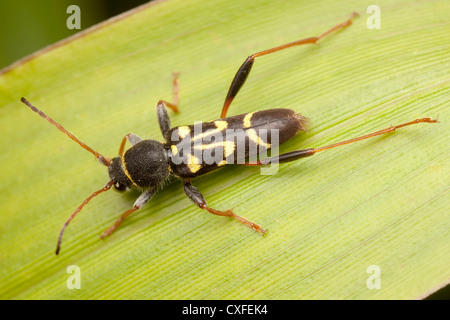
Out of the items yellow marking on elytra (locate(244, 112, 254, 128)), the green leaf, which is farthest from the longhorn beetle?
the green leaf

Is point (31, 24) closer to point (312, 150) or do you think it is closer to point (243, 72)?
point (243, 72)

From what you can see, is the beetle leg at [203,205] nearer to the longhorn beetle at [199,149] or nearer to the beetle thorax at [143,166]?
the longhorn beetle at [199,149]

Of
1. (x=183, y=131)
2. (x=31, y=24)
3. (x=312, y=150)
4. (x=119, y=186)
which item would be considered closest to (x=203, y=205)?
(x=183, y=131)

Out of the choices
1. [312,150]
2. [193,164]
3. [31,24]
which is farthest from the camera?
[31,24]

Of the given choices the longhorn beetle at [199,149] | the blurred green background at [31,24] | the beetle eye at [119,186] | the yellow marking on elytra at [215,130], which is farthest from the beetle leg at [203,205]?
the blurred green background at [31,24]

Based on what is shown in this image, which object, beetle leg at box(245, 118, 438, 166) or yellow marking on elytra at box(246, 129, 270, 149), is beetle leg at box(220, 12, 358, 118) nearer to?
yellow marking on elytra at box(246, 129, 270, 149)

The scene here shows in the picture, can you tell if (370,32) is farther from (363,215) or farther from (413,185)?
(363,215)
